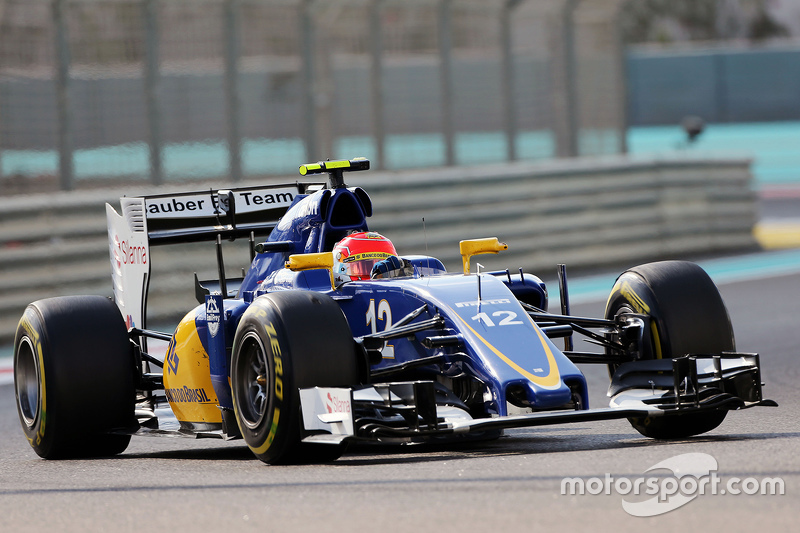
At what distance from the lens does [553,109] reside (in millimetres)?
18016

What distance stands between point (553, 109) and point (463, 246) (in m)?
10.3

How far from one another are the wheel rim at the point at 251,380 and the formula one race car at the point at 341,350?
1 centimetres

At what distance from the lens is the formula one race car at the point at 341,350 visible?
650cm

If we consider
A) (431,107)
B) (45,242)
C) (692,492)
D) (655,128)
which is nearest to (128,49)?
(45,242)

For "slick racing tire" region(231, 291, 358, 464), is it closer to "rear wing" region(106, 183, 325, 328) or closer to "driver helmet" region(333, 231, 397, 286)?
"driver helmet" region(333, 231, 397, 286)

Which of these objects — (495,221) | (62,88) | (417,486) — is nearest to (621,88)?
(495,221)

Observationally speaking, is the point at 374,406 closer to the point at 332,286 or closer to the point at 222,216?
the point at 332,286

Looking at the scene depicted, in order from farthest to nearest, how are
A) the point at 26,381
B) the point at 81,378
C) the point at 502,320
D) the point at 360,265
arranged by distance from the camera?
the point at 26,381 → the point at 81,378 → the point at 360,265 → the point at 502,320

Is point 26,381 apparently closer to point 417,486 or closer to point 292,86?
point 417,486

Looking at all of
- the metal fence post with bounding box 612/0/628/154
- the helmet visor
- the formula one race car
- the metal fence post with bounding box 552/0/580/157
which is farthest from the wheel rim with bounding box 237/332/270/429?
the metal fence post with bounding box 612/0/628/154

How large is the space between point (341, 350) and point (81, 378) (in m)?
2.17

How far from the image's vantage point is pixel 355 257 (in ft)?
25.8

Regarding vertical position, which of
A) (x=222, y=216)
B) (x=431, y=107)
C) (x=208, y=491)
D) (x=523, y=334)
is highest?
(x=431, y=107)

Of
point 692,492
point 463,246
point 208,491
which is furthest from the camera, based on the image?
point 463,246
